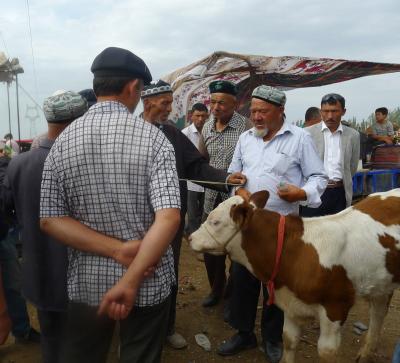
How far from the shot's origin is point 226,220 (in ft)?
9.28

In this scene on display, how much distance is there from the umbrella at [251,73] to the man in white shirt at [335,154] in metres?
2.14

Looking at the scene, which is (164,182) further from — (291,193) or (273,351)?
(273,351)

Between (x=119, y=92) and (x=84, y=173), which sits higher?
(x=119, y=92)

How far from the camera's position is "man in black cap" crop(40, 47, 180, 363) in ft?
5.41

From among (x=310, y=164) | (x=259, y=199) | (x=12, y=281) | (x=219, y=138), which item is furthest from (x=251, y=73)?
(x=12, y=281)

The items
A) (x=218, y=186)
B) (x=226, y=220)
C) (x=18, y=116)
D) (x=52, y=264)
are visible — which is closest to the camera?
(x=52, y=264)

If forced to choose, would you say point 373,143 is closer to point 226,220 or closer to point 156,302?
point 226,220

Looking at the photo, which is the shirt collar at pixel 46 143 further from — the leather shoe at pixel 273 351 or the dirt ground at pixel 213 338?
the leather shoe at pixel 273 351

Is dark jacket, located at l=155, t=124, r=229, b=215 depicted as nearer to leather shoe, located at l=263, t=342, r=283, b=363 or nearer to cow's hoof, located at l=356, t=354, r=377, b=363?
leather shoe, located at l=263, t=342, r=283, b=363

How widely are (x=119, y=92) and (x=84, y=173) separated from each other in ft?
1.16

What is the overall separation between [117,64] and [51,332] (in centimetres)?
171

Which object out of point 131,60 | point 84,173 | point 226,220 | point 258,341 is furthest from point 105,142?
point 258,341

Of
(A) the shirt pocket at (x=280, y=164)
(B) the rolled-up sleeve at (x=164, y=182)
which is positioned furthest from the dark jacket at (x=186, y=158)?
(B) the rolled-up sleeve at (x=164, y=182)

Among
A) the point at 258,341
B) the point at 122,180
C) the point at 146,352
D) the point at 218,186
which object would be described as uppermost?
the point at 122,180
